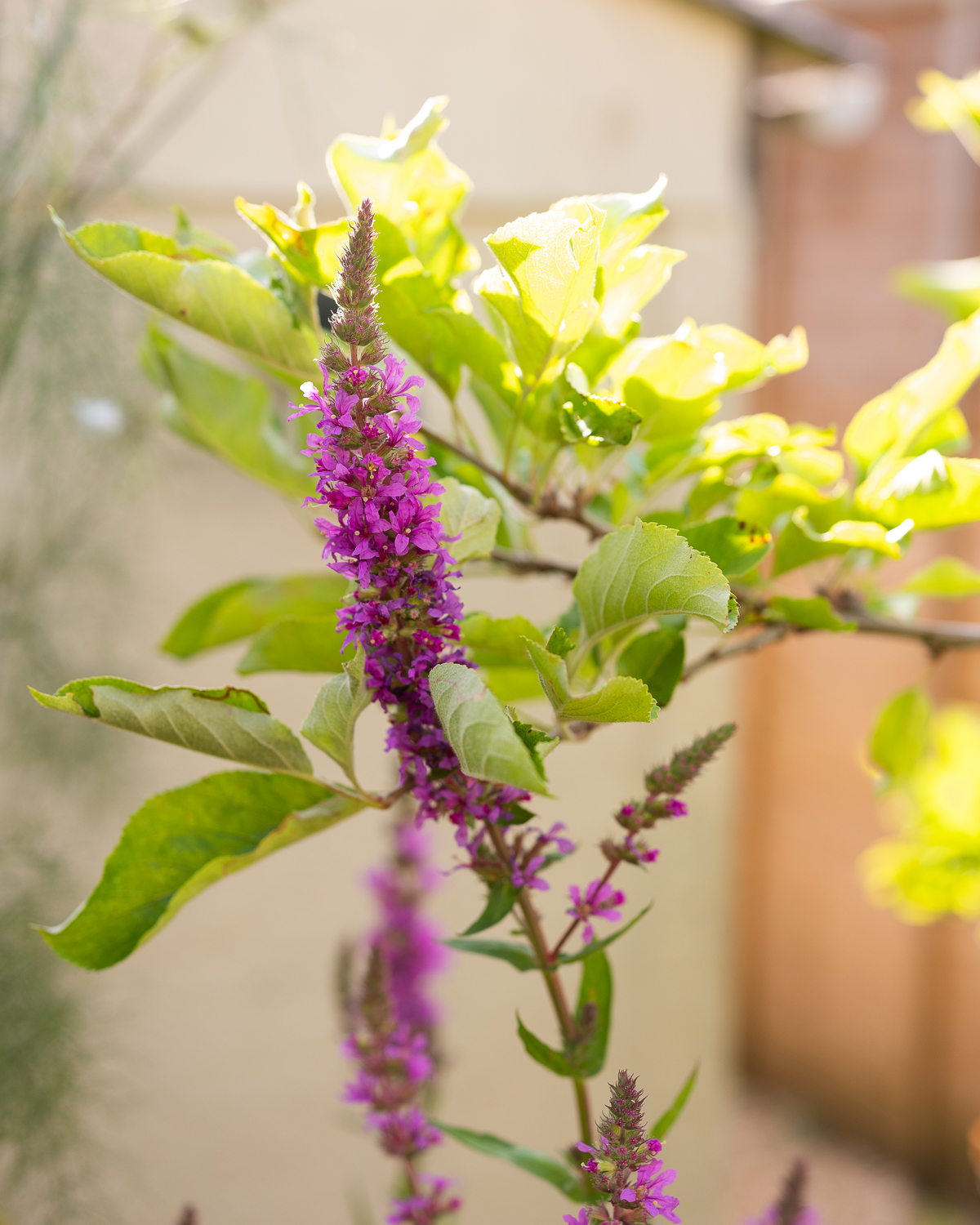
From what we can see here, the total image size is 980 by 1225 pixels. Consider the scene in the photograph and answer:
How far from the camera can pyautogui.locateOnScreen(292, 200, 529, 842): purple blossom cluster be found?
350 mm

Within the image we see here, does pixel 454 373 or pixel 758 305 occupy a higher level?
pixel 758 305

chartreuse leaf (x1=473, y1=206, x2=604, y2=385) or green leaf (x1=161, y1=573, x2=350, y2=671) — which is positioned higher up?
chartreuse leaf (x1=473, y1=206, x2=604, y2=385)

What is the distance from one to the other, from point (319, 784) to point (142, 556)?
0.91 metres

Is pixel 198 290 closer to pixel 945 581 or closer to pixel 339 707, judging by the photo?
pixel 339 707

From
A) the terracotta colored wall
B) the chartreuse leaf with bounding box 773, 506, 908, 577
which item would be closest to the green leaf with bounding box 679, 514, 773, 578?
the chartreuse leaf with bounding box 773, 506, 908, 577

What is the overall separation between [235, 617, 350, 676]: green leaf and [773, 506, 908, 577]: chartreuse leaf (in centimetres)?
22

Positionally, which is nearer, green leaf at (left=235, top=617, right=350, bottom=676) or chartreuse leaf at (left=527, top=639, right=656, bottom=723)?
chartreuse leaf at (left=527, top=639, right=656, bottom=723)

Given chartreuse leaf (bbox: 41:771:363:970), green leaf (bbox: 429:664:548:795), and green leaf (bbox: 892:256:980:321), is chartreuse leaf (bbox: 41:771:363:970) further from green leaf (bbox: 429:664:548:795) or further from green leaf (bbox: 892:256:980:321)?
green leaf (bbox: 892:256:980:321)

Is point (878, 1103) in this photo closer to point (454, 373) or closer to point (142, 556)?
point (142, 556)

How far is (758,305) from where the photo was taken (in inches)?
104

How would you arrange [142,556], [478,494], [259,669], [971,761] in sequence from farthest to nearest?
[971,761] < [142,556] < [259,669] < [478,494]

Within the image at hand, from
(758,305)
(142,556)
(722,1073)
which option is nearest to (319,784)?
(142,556)

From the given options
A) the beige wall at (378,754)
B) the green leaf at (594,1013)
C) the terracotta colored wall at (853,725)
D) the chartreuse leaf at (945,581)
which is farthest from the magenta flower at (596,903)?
the terracotta colored wall at (853,725)

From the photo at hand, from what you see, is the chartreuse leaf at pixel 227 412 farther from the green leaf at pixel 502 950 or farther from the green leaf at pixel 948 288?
the green leaf at pixel 948 288
